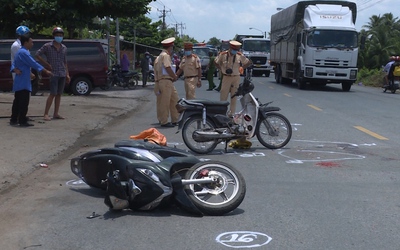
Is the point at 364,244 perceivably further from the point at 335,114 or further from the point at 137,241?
the point at 335,114

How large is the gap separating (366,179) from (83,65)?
16059 millimetres

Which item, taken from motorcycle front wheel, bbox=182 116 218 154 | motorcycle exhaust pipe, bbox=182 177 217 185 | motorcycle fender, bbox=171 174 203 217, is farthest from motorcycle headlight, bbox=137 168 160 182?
motorcycle front wheel, bbox=182 116 218 154

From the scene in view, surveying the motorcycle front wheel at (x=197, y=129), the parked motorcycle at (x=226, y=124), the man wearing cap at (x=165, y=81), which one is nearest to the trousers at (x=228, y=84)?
the man wearing cap at (x=165, y=81)

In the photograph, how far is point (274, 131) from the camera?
35.6 feet

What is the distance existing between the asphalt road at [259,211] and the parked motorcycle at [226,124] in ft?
0.84

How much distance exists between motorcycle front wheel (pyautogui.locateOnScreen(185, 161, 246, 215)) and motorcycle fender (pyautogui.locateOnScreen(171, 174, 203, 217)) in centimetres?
4

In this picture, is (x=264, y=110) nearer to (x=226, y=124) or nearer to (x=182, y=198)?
(x=226, y=124)

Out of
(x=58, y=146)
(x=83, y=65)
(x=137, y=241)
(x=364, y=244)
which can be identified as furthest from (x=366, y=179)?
(x=83, y=65)

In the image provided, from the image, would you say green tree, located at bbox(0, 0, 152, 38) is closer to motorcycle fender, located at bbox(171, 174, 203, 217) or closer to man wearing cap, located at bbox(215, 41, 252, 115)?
man wearing cap, located at bbox(215, 41, 252, 115)

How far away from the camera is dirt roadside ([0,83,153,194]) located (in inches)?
348

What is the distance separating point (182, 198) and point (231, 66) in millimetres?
7462

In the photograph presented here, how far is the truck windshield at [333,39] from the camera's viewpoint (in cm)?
2762

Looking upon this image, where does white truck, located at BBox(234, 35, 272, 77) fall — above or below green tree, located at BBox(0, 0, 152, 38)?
below

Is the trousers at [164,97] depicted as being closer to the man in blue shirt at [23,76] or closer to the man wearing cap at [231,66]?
the man wearing cap at [231,66]
